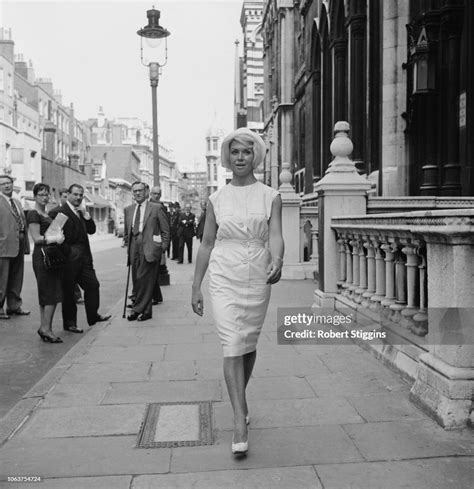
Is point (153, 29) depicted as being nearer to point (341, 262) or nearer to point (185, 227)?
point (341, 262)

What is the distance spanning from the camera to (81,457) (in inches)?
152

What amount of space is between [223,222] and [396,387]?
214 cm

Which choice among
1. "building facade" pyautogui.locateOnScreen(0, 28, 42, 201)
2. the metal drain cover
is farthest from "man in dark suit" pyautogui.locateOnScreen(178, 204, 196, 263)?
"building facade" pyautogui.locateOnScreen(0, 28, 42, 201)

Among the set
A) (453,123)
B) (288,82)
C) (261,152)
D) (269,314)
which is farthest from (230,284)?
(288,82)

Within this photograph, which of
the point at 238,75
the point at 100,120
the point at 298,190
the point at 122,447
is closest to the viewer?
the point at 122,447

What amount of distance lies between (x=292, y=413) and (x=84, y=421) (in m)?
1.45

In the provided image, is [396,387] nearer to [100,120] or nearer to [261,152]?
[261,152]

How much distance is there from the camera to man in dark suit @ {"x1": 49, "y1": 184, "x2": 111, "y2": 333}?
807 centimetres

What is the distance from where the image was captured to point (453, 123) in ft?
34.7

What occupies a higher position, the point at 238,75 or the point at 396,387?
the point at 238,75

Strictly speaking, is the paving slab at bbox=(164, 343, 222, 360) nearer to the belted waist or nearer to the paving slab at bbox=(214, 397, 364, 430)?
the paving slab at bbox=(214, 397, 364, 430)

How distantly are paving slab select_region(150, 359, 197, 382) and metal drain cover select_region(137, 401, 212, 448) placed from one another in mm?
805

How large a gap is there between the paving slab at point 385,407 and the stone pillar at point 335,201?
3435 mm

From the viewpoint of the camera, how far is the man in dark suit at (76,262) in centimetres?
807
